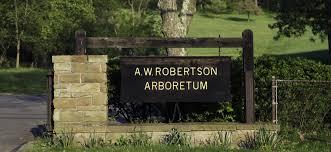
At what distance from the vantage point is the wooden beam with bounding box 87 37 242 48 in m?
11.4

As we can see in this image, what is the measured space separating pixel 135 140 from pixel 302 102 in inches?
127

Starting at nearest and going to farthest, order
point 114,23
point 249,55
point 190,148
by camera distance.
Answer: point 190,148, point 249,55, point 114,23

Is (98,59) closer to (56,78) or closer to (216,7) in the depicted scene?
(56,78)

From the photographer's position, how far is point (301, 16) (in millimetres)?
30688

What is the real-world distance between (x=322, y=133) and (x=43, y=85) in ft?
73.6

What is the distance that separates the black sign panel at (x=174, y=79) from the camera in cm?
1148

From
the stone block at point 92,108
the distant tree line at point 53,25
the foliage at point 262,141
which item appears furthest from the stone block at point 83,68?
the distant tree line at point 53,25

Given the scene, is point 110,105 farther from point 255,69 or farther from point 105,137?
point 255,69

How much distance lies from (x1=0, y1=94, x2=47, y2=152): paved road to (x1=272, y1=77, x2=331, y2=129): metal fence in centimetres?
461

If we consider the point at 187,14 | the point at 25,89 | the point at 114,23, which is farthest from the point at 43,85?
the point at 114,23

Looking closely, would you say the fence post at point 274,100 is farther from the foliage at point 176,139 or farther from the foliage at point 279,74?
the foliage at point 176,139

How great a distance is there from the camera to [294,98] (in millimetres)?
12141

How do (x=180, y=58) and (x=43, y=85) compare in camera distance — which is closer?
(x=180, y=58)

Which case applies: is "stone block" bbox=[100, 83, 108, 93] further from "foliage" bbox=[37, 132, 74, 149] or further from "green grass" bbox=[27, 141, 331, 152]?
"green grass" bbox=[27, 141, 331, 152]
